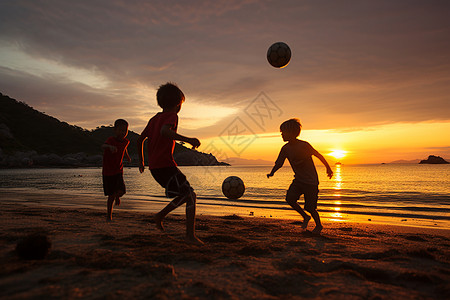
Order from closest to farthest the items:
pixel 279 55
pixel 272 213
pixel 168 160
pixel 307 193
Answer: pixel 168 160
pixel 307 193
pixel 279 55
pixel 272 213

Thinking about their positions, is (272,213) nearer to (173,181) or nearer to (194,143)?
(173,181)

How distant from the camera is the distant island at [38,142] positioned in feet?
292

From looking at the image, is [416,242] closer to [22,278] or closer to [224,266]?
[224,266]

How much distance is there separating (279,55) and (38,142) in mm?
128327

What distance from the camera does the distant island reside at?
292ft

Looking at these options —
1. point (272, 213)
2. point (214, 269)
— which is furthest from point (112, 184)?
point (272, 213)

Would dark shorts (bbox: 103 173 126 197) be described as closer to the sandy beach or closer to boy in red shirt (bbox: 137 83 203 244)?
the sandy beach

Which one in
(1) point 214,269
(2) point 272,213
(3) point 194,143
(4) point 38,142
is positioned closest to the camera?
(1) point 214,269

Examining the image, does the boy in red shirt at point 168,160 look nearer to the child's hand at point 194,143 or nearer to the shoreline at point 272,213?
the child's hand at point 194,143

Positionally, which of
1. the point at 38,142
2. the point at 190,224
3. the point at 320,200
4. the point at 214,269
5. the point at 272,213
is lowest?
the point at 272,213

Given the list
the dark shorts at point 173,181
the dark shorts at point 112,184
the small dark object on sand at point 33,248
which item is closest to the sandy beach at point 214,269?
the small dark object on sand at point 33,248

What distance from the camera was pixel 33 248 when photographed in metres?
3.22

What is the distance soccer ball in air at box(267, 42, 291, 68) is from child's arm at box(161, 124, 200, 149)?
15.6 feet

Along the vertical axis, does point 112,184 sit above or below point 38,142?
below
